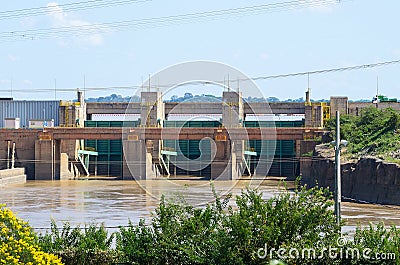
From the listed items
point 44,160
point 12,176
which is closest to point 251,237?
point 12,176

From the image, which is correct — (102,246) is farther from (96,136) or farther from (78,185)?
(96,136)

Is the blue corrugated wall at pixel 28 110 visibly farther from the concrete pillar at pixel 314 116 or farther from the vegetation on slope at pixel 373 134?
the vegetation on slope at pixel 373 134

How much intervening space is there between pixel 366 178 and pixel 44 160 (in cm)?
3036

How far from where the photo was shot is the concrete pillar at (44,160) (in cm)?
6372

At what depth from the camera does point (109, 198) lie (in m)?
47.8

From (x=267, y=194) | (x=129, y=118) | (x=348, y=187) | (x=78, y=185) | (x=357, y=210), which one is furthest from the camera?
→ (x=129, y=118)

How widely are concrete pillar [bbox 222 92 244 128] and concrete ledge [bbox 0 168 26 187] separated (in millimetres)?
17279

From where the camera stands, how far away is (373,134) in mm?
52500

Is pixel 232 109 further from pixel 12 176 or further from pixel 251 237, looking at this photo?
pixel 251 237

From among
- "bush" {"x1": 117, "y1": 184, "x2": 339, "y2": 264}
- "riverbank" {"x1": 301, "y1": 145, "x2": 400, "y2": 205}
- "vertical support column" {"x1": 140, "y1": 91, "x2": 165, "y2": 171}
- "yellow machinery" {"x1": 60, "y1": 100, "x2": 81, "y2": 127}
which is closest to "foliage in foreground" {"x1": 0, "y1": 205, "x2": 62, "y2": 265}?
"bush" {"x1": 117, "y1": 184, "x2": 339, "y2": 264}

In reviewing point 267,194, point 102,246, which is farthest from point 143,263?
point 267,194

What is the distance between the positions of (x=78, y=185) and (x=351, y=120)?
21570mm

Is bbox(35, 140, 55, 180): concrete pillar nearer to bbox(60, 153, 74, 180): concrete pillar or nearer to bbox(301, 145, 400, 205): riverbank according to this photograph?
bbox(60, 153, 74, 180): concrete pillar

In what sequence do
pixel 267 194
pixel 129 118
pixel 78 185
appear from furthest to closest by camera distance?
pixel 129 118 → pixel 78 185 → pixel 267 194
